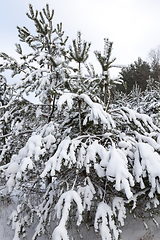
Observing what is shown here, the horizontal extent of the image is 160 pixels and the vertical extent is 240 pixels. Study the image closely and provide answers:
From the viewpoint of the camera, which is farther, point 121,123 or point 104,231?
point 121,123

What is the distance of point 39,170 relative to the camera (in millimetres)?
4141

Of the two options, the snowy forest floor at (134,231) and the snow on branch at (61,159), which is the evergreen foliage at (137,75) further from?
the snow on branch at (61,159)

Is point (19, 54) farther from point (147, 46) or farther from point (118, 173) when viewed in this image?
point (147, 46)

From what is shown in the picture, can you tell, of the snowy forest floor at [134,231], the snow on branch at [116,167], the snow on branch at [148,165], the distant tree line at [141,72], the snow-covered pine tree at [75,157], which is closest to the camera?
the snow on branch at [116,167]

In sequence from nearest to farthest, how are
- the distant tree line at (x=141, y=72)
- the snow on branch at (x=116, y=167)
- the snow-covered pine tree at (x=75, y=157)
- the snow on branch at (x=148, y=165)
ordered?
the snow on branch at (x=116, y=167) → the snow on branch at (x=148, y=165) → the snow-covered pine tree at (x=75, y=157) → the distant tree line at (x=141, y=72)

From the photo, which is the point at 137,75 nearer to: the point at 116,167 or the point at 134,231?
the point at 134,231

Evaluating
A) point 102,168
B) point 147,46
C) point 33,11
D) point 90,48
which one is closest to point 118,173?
point 102,168

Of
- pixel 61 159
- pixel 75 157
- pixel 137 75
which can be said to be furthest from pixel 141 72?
pixel 61 159

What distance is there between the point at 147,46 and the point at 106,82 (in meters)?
26.5

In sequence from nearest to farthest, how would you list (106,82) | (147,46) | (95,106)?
(95,106), (106,82), (147,46)

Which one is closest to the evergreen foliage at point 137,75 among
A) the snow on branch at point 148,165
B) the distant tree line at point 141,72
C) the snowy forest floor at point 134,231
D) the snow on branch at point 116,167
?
A: the distant tree line at point 141,72

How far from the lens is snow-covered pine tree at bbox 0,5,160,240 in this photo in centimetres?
190

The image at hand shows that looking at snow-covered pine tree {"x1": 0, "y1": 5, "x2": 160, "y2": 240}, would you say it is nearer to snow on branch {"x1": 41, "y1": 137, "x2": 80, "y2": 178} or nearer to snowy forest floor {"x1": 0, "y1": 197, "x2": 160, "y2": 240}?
snow on branch {"x1": 41, "y1": 137, "x2": 80, "y2": 178}

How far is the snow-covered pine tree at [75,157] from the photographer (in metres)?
1.90
